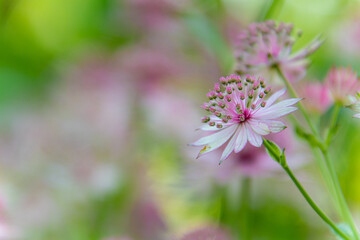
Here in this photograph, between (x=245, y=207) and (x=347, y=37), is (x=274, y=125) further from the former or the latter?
(x=347, y=37)

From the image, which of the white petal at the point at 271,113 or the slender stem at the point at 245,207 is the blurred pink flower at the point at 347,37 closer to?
the slender stem at the point at 245,207

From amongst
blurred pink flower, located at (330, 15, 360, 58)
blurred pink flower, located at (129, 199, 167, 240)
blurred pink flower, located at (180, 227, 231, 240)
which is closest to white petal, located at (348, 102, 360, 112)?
blurred pink flower, located at (180, 227, 231, 240)

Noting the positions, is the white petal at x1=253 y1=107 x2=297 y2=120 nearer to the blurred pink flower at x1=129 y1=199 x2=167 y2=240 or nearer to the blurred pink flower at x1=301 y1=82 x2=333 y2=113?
the blurred pink flower at x1=301 y1=82 x2=333 y2=113

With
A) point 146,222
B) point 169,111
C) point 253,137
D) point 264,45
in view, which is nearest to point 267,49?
point 264,45

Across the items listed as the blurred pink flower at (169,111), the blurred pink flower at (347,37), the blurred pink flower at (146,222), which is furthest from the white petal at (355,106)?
the blurred pink flower at (347,37)

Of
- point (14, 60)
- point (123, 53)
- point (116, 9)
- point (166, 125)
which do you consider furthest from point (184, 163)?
point (14, 60)
